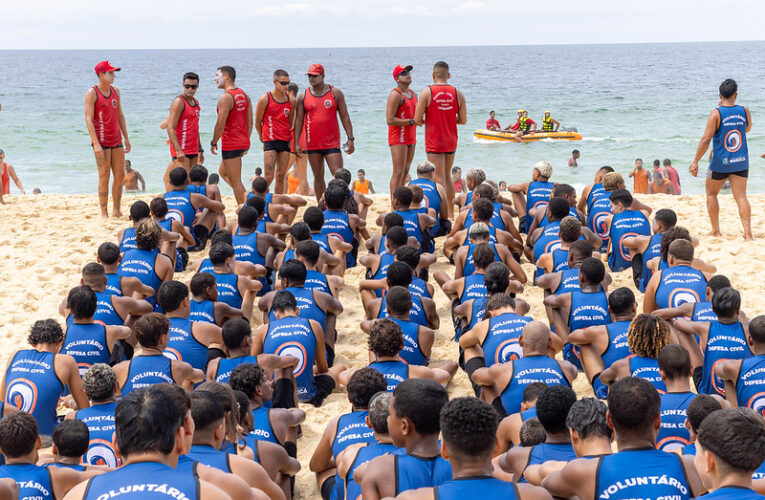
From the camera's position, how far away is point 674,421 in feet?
14.8

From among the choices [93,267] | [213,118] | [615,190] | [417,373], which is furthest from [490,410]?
[213,118]

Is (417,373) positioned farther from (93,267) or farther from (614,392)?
(93,267)

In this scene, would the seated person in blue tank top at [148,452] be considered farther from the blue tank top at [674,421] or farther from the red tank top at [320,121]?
the red tank top at [320,121]

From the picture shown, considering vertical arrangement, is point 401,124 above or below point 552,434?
above

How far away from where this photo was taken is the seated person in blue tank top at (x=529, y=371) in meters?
Result: 5.14

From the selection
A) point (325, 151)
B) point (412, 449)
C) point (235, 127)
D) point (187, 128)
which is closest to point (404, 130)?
point (325, 151)

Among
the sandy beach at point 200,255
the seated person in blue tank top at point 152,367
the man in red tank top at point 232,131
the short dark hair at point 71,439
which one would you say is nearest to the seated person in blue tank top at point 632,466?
the sandy beach at point 200,255

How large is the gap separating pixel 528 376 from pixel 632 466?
1.75m

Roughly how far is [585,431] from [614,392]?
23 centimetres

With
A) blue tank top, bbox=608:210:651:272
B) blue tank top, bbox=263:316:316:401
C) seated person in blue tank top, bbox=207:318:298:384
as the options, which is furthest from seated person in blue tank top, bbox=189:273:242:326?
blue tank top, bbox=608:210:651:272

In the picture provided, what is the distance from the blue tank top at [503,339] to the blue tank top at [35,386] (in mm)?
3006

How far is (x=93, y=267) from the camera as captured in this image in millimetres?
6574

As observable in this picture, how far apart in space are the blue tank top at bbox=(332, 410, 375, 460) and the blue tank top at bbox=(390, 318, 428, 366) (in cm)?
146

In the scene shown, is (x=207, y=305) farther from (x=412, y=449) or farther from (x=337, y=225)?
(x=412, y=449)
